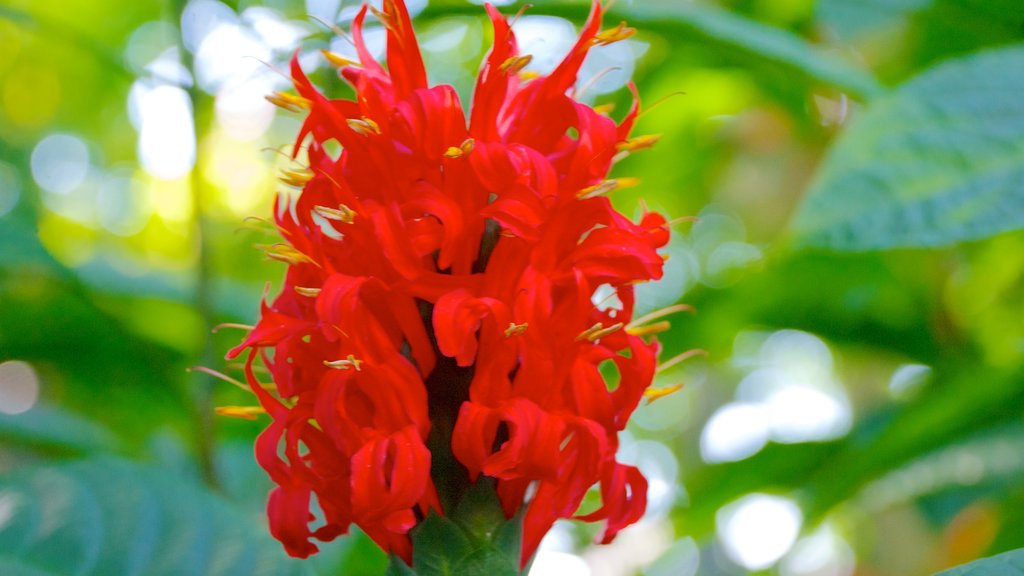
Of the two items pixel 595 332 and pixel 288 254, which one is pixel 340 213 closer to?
pixel 288 254

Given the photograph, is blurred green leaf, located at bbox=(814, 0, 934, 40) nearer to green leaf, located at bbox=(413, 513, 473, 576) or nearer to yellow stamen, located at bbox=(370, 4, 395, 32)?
yellow stamen, located at bbox=(370, 4, 395, 32)

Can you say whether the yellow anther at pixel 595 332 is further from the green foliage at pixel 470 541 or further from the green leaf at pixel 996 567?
the green leaf at pixel 996 567

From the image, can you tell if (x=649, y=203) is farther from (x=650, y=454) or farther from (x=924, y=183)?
(x=650, y=454)

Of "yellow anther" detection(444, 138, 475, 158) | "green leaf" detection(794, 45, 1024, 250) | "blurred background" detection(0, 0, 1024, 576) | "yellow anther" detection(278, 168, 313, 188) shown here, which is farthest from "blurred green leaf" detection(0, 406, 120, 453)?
"green leaf" detection(794, 45, 1024, 250)

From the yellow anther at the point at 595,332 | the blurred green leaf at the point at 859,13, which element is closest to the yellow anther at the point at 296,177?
the yellow anther at the point at 595,332

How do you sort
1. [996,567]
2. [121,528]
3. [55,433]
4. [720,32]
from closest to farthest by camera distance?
[996,567] < [121,528] < [720,32] < [55,433]

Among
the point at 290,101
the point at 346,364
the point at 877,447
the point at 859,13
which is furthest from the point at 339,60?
the point at 877,447

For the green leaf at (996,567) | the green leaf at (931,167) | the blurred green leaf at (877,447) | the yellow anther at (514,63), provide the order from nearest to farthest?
1. the green leaf at (996,567)
2. the yellow anther at (514,63)
3. the green leaf at (931,167)
4. the blurred green leaf at (877,447)
